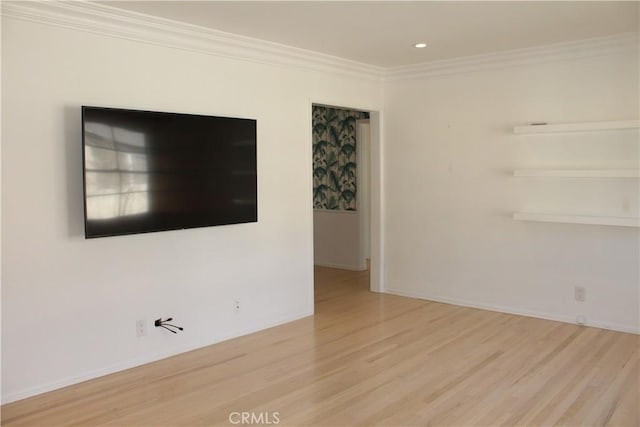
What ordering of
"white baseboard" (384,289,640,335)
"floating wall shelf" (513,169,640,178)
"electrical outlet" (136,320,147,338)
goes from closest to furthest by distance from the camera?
"electrical outlet" (136,320,147,338) → "floating wall shelf" (513,169,640,178) → "white baseboard" (384,289,640,335)

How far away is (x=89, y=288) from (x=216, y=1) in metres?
2.01

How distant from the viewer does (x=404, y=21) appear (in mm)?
3961

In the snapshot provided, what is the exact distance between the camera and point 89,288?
363cm

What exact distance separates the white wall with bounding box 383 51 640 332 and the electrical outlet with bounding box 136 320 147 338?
2.95 m

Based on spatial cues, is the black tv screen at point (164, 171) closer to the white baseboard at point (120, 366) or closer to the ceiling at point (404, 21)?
the ceiling at point (404, 21)

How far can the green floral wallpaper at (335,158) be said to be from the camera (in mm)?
7633

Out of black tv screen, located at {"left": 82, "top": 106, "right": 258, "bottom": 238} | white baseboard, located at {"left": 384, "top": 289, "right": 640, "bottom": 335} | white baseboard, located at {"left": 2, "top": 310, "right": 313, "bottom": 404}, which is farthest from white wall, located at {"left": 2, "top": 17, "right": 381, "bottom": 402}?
white baseboard, located at {"left": 384, "top": 289, "right": 640, "bottom": 335}

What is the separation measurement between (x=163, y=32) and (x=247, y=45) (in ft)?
2.43

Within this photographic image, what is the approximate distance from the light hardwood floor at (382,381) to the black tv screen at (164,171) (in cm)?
102

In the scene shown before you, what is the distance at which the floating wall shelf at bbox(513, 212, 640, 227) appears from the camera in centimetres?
437

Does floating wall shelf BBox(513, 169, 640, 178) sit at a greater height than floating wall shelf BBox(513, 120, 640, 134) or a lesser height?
lesser
